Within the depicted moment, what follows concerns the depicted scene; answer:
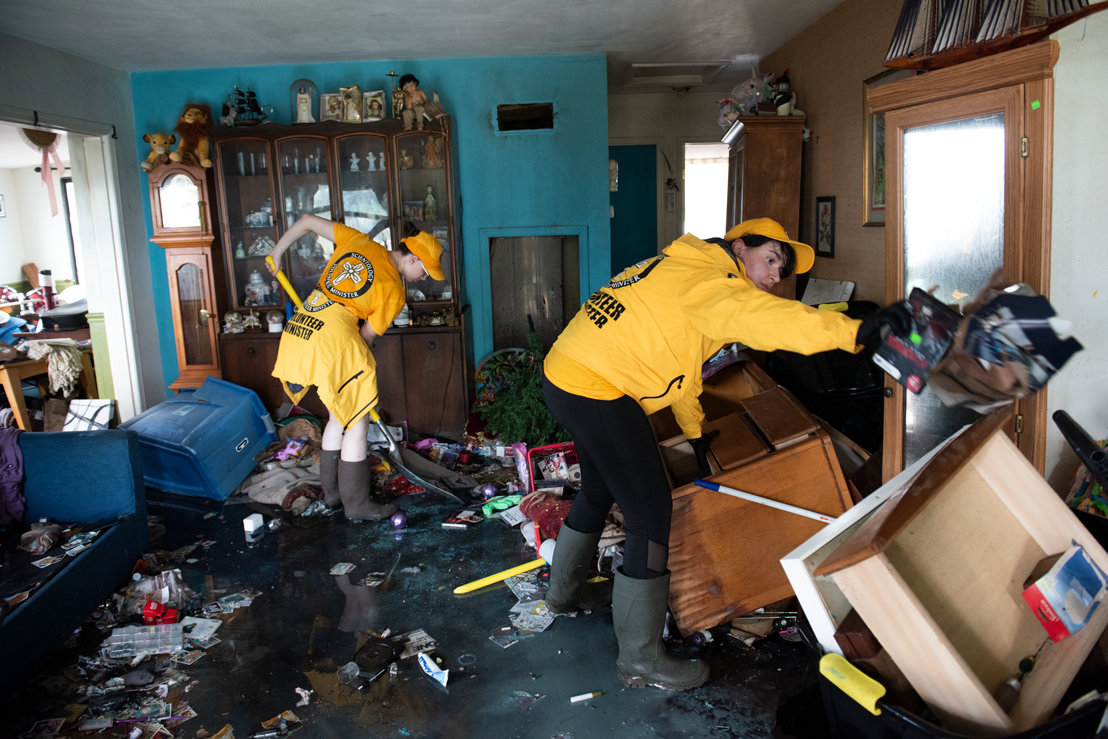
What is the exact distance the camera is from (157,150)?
5098 mm

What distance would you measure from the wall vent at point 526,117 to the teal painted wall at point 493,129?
9 cm

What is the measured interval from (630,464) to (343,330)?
187 centimetres

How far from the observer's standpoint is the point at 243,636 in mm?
2654

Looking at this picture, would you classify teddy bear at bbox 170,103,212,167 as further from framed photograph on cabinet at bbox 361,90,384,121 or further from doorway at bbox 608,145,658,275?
doorway at bbox 608,145,658,275

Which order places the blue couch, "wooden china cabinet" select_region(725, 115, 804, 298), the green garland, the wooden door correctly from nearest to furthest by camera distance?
the wooden door, the blue couch, the green garland, "wooden china cabinet" select_region(725, 115, 804, 298)

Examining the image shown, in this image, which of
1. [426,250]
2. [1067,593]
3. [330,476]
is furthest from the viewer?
[330,476]

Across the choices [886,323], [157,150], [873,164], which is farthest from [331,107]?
[886,323]

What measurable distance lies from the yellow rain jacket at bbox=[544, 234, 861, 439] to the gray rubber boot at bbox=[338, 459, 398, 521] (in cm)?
172

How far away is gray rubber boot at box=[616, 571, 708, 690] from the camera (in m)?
2.24

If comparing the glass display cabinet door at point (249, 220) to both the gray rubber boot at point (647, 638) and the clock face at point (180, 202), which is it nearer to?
the clock face at point (180, 202)

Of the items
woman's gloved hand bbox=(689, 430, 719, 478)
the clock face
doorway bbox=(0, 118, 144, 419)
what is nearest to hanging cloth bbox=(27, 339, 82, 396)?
doorway bbox=(0, 118, 144, 419)

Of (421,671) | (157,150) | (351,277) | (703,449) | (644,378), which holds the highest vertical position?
(157,150)

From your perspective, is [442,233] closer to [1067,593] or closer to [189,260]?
[189,260]

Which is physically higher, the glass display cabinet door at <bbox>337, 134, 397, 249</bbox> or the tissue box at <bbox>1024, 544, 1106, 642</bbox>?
the glass display cabinet door at <bbox>337, 134, 397, 249</bbox>
